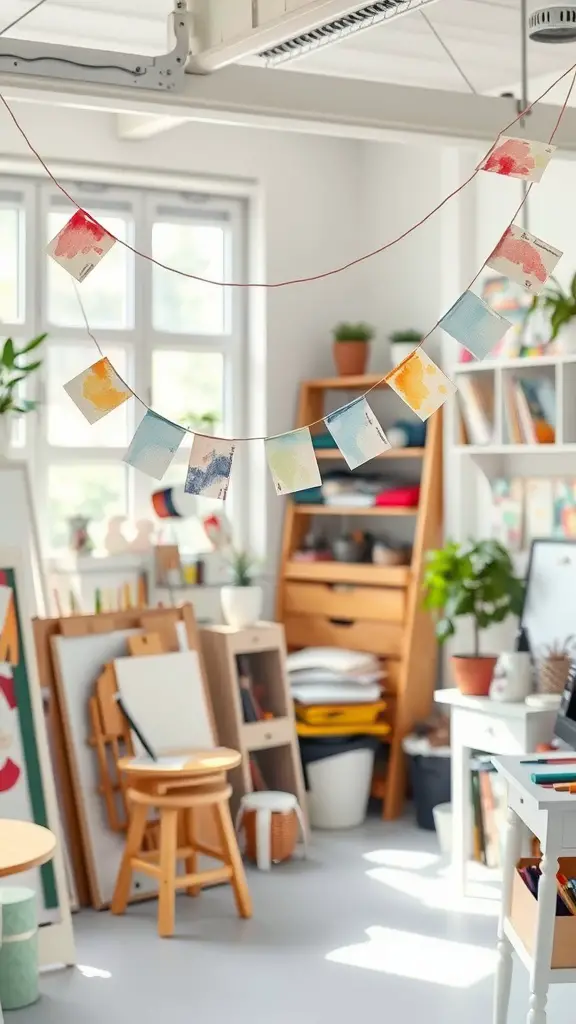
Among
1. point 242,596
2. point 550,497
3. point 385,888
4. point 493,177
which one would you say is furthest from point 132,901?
point 493,177

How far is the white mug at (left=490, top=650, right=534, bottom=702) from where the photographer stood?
479 centimetres

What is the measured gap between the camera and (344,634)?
235 inches

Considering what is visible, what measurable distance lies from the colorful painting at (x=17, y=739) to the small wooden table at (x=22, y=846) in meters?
0.64

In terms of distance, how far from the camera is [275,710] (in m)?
5.59

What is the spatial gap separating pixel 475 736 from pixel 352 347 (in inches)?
77.4

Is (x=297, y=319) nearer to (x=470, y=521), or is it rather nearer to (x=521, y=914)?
(x=470, y=521)

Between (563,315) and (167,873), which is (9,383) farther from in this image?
(563,315)

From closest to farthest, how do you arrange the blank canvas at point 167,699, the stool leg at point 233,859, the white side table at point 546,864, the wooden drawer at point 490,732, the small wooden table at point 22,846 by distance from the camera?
the white side table at point 546,864
the small wooden table at point 22,846
the stool leg at point 233,859
the wooden drawer at point 490,732
the blank canvas at point 167,699

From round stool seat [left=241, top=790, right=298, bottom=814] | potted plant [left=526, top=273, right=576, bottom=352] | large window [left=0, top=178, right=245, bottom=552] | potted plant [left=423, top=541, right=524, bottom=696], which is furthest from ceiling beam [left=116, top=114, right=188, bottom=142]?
round stool seat [left=241, top=790, right=298, bottom=814]

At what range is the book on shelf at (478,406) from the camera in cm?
538

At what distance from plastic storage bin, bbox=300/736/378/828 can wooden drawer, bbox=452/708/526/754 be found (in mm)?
850

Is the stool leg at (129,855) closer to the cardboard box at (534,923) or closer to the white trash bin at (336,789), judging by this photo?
the white trash bin at (336,789)

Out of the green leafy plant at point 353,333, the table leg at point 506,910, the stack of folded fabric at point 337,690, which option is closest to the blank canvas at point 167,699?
the stack of folded fabric at point 337,690

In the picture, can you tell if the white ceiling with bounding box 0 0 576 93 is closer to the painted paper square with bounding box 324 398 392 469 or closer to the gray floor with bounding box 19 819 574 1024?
the painted paper square with bounding box 324 398 392 469
